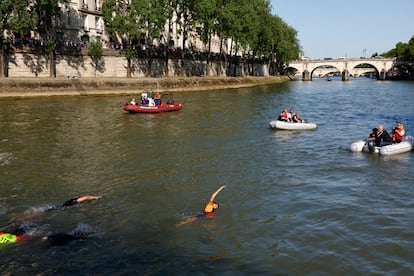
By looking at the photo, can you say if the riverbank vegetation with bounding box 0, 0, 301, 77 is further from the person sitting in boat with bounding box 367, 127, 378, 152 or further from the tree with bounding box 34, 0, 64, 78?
the person sitting in boat with bounding box 367, 127, 378, 152

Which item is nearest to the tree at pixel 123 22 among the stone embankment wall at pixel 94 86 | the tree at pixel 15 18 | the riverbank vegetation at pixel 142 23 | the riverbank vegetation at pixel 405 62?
the riverbank vegetation at pixel 142 23

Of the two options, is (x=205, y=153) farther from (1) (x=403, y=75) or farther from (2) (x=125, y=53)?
(1) (x=403, y=75)

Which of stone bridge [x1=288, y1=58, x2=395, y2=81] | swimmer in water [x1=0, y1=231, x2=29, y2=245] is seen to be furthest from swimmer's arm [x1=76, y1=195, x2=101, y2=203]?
stone bridge [x1=288, y1=58, x2=395, y2=81]

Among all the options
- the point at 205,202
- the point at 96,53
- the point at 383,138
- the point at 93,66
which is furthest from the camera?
the point at 93,66

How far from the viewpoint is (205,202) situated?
13586mm

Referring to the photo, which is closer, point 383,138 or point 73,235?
point 73,235

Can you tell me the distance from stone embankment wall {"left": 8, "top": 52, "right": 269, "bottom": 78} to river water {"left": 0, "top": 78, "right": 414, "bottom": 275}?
2633 centimetres

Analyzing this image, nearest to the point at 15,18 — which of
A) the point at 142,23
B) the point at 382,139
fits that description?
the point at 142,23

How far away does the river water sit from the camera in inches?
383

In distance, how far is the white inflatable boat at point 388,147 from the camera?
20.0 metres

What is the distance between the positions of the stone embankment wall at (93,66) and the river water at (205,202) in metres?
26.3

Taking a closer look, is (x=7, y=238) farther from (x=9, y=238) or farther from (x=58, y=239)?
(x=58, y=239)

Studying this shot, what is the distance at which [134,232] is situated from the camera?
11.2 meters

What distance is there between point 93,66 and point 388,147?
46.3 m
